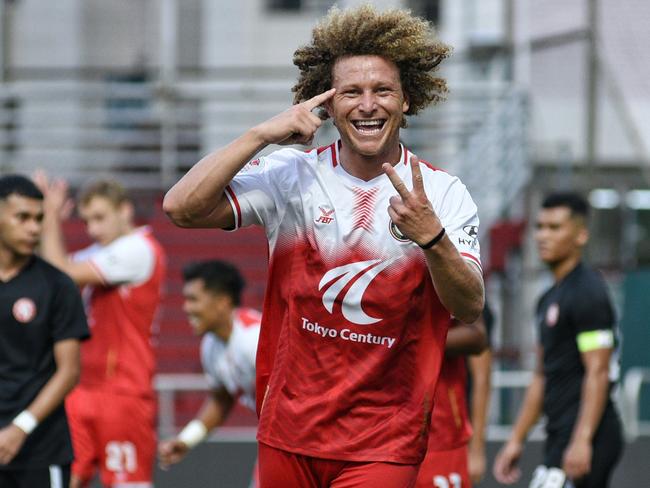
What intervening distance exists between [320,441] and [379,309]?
49cm

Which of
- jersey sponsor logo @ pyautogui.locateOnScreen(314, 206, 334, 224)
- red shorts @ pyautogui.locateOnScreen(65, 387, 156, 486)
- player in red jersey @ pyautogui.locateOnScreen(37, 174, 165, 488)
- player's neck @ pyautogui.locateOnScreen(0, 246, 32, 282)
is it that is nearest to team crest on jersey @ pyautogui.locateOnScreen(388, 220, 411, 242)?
jersey sponsor logo @ pyautogui.locateOnScreen(314, 206, 334, 224)

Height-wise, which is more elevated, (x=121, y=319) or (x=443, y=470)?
(x=121, y=319)

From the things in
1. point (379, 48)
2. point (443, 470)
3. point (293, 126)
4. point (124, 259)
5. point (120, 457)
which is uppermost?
point (379, 48)

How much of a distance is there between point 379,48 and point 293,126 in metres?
0.44

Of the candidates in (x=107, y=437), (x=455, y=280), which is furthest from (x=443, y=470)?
(x=107, y=437)

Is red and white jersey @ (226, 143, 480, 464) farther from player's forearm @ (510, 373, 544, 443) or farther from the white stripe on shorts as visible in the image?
player's forearm @ (510, 373, 544, 443)

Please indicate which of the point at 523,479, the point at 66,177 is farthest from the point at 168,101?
the point at 523,479

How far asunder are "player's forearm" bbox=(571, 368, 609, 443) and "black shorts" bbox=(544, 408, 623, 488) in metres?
0.15

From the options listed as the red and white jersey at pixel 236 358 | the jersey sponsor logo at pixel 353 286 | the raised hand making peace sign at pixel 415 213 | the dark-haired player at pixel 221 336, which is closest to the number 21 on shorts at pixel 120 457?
the dark-haired player at pixel 221 336

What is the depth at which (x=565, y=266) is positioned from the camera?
7418mm

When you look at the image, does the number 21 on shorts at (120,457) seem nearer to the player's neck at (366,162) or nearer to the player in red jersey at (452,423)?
the player in red jersey at (452,423)

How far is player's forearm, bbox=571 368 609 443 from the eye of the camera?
6.77m

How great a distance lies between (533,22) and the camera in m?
17.0

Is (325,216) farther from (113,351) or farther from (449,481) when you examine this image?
(113,351)
